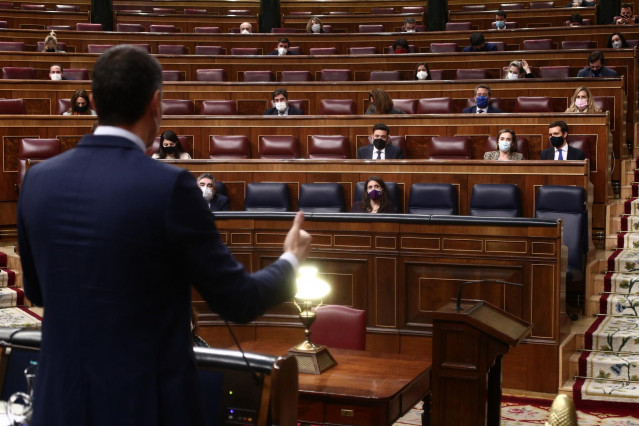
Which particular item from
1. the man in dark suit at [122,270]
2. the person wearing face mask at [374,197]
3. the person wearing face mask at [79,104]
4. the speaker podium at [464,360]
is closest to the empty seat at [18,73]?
the person wearing face mask at [79,104]

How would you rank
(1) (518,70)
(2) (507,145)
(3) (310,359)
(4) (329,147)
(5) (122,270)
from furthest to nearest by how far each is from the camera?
1. (1) (518,70)
2. (4) (329,147)
3. (2) (507,145)
4. (3) (310,359)
5. (5) (122,270)

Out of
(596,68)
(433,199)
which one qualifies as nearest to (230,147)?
(433,199)

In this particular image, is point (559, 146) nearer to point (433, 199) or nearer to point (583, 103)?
point (583, 103)

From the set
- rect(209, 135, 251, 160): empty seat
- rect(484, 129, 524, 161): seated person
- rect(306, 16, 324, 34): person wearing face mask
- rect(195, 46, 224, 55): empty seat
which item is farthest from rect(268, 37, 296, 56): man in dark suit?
rect(484, 129, 524, 161): seated person

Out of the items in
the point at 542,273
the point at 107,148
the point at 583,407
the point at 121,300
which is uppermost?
the point at 107,148

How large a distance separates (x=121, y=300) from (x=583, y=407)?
306 cm

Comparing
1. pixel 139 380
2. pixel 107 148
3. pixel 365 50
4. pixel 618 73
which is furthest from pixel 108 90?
pixel 365 50

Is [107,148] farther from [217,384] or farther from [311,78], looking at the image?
[311,78]

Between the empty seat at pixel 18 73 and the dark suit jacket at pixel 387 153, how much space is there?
347 centimetres

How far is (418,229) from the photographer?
4047 millimetres

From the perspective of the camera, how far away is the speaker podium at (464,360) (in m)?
2.80

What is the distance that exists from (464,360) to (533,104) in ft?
12.6

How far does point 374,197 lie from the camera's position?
4.71 metres

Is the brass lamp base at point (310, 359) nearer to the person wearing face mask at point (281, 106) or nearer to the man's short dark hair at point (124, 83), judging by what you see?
the man's short dark hair at point (124, 83)
